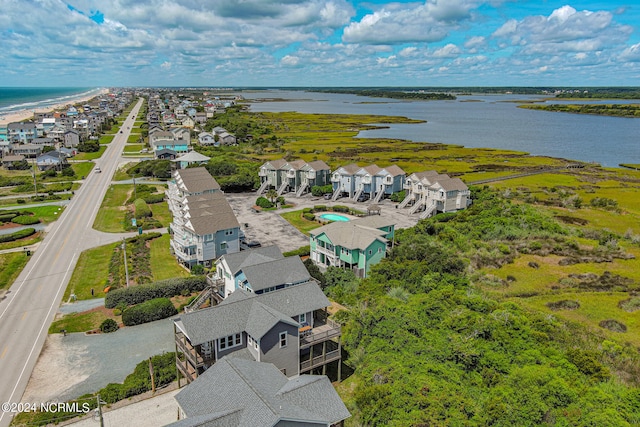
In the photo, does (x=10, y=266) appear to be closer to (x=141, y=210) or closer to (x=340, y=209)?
(x=141, y=210)

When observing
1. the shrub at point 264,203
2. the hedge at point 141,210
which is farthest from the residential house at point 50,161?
the shrub at point 264,203

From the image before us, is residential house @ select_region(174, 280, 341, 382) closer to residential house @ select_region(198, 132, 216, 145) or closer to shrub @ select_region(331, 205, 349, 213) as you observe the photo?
shrub @ select_region(331, 205, 349, 213)

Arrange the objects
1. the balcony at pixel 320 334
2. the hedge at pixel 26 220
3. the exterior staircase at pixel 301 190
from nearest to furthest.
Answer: the balcony at pixel 320 334, the hedge at pixel 26 220, the exterior staircase at pixel 301 190

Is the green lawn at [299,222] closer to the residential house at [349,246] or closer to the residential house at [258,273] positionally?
the residential house at [349,246]

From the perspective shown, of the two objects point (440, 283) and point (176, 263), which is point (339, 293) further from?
point (176, 263)

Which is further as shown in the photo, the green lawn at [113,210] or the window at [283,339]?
the green lawn at [113,210]

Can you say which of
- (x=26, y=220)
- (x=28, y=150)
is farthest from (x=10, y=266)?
(x=28, y=150)

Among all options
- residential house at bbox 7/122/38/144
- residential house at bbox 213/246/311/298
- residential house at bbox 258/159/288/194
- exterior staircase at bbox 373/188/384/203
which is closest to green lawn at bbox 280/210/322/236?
exterior staircase at bbox 373/188/384/203
